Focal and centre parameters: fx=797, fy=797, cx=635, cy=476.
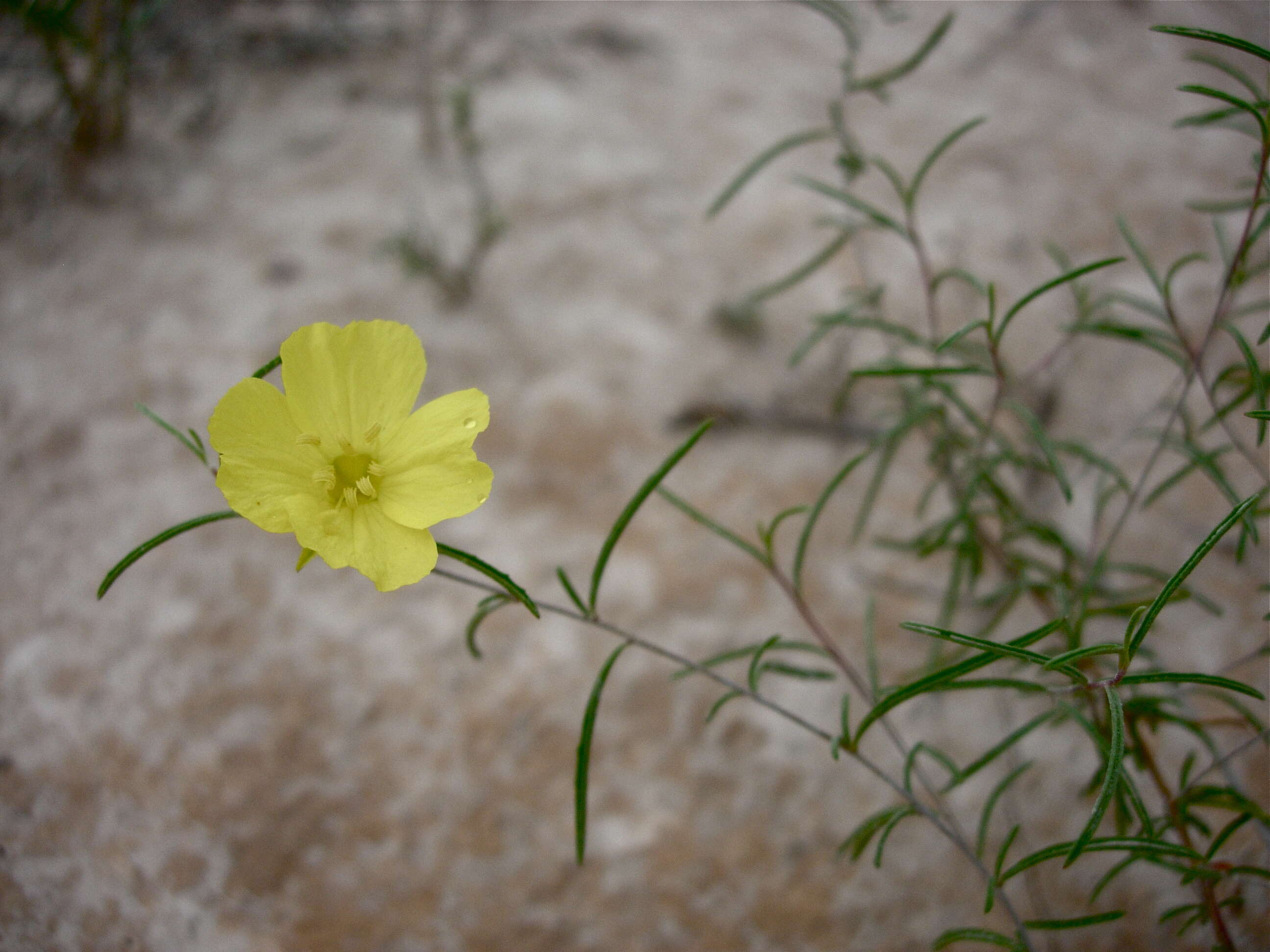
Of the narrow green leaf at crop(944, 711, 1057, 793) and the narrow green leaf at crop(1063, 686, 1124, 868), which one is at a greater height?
the narrow green leaf at crop(944, 711, 1057, 793)

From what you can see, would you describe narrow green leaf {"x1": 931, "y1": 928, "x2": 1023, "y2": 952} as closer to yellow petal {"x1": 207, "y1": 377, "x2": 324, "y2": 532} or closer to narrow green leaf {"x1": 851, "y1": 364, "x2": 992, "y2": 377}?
narrow green leaf {"x1": 851, "y1": 364, "x2": 992, "y2": 377}

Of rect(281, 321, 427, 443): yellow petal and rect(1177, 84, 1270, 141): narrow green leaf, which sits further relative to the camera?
rect(1177, 84, 1270, 141): narrow green leaf

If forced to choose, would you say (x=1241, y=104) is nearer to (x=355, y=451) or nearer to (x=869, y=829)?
(x=869, y=829)

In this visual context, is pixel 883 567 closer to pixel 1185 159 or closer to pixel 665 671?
pixel 665 671

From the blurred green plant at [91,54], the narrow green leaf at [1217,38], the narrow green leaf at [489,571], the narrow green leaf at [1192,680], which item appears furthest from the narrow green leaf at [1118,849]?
the blurred green plant at [91,54]

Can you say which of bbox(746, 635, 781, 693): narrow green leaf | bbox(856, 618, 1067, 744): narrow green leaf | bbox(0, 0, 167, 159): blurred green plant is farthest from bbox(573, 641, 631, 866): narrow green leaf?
bbox(0, 0, 167, 159): blurred green plant

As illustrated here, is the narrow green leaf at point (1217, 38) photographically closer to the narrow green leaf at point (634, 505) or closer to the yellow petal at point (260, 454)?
the narrow green leaf at point (634, 505)

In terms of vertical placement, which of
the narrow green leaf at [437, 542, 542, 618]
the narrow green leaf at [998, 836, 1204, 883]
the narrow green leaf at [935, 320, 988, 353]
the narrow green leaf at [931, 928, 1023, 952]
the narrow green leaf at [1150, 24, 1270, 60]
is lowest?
the narrow green leaf at [931, 928, 1023, 952]
